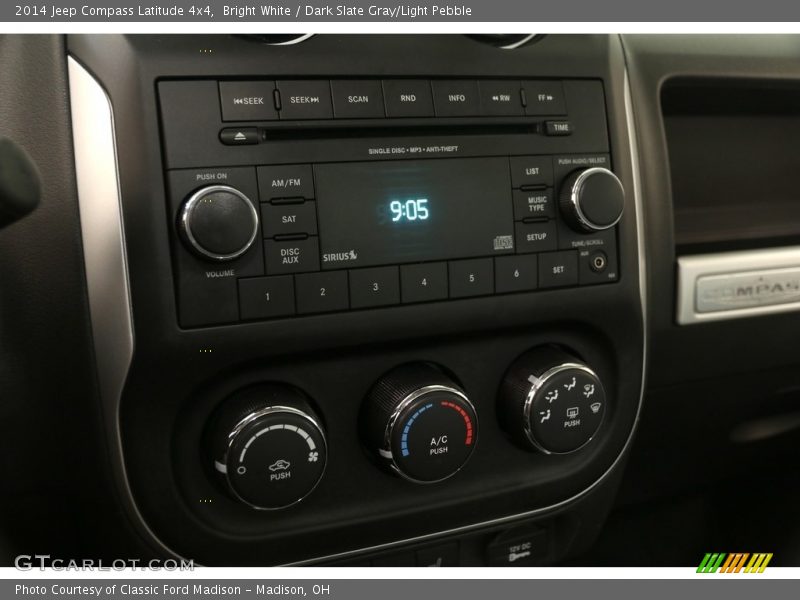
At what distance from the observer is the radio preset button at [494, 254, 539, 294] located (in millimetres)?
682

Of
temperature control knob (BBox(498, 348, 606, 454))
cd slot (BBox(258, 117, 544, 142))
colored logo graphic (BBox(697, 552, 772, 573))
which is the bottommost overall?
colored logo graphic (BBox(697, 552, 772, 573))

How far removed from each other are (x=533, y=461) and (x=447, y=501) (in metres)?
0.11

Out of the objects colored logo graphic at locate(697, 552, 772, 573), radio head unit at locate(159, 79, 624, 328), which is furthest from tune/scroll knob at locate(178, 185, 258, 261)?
colored logo graphic at locate(697, 552, 772, 573)

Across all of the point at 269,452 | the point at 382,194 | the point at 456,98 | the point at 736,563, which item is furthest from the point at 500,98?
the point at 736,563

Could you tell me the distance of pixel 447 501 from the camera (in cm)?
73

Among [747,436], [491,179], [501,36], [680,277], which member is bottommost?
[747,436]

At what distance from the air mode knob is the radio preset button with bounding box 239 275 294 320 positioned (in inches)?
11.0

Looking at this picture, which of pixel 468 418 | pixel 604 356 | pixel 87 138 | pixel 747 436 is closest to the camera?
pixel 87 138

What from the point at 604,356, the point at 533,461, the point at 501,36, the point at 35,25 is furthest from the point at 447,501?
the point at 35,25

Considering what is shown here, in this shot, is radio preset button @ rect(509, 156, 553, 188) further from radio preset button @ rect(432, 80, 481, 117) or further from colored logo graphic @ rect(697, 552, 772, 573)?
colored logo graphic @ rect(697, 552, 772, 573)

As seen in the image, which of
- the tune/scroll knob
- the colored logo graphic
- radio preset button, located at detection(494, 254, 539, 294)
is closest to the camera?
the tune/scroll knob

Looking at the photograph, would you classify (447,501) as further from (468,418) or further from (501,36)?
(501,36)

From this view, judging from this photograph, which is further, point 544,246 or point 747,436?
point 747,436

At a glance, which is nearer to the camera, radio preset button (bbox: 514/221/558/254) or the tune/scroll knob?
the tune/scroll knob
